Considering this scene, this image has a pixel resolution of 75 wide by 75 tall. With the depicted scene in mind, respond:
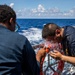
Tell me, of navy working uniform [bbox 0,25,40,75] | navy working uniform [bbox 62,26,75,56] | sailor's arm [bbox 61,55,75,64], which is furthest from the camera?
navy working uniform [bbox 62,26,75,56]

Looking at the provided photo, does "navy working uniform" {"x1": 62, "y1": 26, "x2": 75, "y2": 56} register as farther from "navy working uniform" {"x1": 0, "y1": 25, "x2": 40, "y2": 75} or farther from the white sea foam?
the white sea foam

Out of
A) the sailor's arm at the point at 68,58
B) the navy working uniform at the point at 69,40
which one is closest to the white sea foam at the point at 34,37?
the navy working uniform at the point at 69,40

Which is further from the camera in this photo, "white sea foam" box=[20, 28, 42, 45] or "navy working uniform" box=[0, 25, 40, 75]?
"white sea foam" box=[20, 28, 42, 45]

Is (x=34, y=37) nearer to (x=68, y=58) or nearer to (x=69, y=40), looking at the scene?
(x=69, y=40)

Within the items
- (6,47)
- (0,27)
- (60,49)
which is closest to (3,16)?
(0,27)

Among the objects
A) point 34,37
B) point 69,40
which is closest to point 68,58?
point 69,40

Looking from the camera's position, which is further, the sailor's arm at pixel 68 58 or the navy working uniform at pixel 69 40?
the navy working uniform at pixel 69 40

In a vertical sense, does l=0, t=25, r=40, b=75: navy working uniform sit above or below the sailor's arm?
above

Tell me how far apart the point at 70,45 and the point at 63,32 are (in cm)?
15

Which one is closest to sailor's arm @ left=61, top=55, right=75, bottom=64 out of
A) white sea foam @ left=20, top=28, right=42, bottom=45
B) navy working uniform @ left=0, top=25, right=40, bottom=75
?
navy working uniform @ left=0, top=25, right=40, bottom=75

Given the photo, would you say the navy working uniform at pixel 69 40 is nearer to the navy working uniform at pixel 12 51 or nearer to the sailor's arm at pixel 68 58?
the sailor's arm at pixel 68 58

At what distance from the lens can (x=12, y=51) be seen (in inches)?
70.2

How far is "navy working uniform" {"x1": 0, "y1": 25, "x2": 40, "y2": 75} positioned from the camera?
70.2 inches

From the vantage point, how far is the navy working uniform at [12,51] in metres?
1.78
